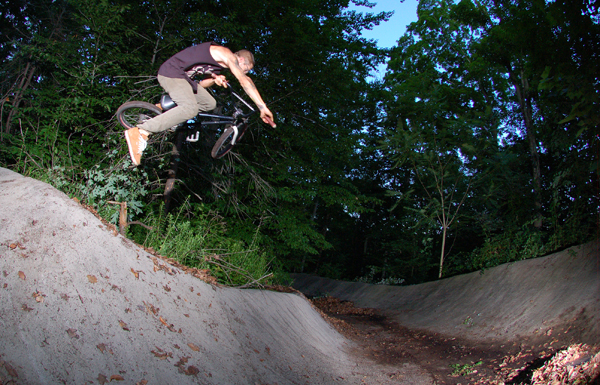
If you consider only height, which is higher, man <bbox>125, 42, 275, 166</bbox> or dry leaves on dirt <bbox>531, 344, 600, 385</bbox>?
man <bbox>125, 42, 275, 166</bbox>

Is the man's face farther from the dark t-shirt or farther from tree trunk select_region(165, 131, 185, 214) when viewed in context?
tree trunk select_region(165, 131, 185, 214)

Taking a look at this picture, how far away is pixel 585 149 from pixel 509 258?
12.2ft

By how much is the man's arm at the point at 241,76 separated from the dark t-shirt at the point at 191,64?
92 millimetres

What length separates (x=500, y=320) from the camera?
7504 mm

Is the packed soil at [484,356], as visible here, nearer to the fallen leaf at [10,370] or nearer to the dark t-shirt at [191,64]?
the fallen leaf at [10,370]

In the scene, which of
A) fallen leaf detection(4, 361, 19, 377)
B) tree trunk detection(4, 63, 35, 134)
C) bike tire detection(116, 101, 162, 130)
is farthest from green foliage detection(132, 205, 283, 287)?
tree trunk detection(4, 63, 35, 134)

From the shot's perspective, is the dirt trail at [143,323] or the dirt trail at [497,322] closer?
the dirt trail at [143,323]

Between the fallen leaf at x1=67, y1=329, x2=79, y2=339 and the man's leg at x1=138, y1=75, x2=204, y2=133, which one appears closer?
the fallen leaf at x1=67, y1=329, x2=79, y2=339

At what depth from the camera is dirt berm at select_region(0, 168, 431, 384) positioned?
233 cm

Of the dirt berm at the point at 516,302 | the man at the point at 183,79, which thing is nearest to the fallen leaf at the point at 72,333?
the man at the point at 183,79

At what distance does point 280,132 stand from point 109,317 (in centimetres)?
864

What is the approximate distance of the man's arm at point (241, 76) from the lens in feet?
12.3

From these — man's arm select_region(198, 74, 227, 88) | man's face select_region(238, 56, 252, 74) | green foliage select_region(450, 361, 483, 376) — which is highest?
man's face select_region(238, 56, 252, 74)

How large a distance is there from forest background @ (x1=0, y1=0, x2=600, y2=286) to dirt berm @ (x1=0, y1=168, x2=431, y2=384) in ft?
4.59
